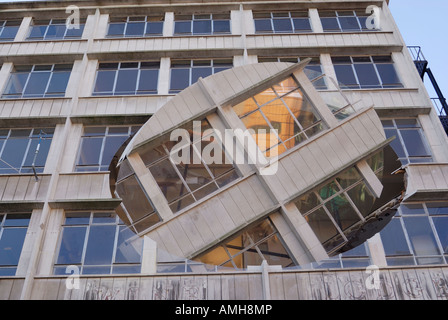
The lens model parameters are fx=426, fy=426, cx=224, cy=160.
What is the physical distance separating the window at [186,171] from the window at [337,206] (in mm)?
2866

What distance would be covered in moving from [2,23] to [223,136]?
53.8 ft

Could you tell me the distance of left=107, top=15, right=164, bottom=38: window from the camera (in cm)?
2248

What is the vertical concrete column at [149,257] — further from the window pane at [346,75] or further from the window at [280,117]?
the window pane at [346,75]

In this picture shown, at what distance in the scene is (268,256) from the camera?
47.0 ft

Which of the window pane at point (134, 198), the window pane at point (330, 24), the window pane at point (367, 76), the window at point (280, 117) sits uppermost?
the window pane at point (330, 24)

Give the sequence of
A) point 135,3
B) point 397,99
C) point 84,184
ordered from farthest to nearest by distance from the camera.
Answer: point 135,3
point 397,99
point 84,184

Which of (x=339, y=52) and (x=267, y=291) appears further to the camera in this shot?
(x=339, y=52)

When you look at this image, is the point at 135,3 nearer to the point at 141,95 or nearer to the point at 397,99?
the point at 141,95

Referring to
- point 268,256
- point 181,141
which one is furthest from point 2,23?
point 268,256

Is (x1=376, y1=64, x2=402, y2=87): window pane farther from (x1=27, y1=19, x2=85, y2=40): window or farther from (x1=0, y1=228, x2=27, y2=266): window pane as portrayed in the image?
(x1=0, y1=228, x2=27, y2=266): window pane

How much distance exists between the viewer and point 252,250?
46.9 feet

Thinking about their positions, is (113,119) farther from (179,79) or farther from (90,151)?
(179,79)

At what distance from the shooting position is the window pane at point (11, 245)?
1542 centimetres

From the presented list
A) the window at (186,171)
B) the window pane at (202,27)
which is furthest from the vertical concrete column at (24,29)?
the window at (186,171)
